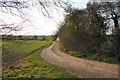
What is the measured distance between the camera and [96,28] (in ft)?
63.1

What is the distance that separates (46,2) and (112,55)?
13.0 meters

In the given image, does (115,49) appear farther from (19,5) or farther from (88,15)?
(19,5)

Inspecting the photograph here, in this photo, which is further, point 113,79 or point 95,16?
point 95,16

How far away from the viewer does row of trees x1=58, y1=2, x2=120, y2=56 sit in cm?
1686

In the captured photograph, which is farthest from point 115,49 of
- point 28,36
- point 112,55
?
point 28,36

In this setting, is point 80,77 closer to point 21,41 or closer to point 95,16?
point 21,41

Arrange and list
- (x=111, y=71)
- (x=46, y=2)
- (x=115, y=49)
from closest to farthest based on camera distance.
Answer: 1. (x=46, y=2)
2. (x=111, y=71)
3. (x=115, y=49)

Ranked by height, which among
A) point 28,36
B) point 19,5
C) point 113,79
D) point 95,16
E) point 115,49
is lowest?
point 113,79

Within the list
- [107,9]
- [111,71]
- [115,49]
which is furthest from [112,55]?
[107,9]

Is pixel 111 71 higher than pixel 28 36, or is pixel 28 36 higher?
pixel 28 36

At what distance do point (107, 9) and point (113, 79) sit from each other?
34.9ft

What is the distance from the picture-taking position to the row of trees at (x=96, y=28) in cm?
1686

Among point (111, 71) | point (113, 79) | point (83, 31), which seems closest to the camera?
point (113, 79)

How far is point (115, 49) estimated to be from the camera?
50.2 feet
